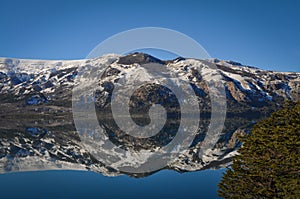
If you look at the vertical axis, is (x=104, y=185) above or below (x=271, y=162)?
above

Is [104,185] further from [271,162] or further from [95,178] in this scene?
[271,162]

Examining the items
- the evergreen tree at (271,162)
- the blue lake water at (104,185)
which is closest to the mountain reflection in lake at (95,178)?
the blue lake water at (104,185)

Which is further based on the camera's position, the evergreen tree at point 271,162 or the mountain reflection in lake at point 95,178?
the mountain reflection in lake at point 95,178

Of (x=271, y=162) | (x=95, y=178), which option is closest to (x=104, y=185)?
(x=95, y=178)

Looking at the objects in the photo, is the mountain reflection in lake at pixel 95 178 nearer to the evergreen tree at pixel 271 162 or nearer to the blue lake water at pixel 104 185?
the blue lake water at pixel 104 185

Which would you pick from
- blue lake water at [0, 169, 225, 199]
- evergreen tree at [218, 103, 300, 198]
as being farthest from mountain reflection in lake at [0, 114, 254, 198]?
evergreen tree at [218, 103, 300, 198]

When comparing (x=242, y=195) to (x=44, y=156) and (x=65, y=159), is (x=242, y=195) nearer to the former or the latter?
(x=65, y=159)

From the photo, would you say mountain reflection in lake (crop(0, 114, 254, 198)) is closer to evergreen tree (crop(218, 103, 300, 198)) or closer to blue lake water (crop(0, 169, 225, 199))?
blue lake water (crop(0, 169, 225, 199))
